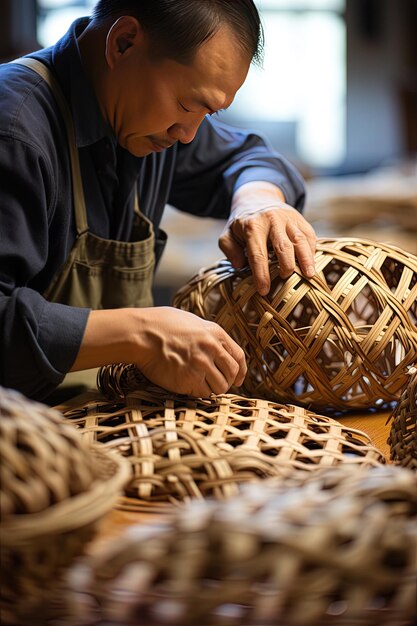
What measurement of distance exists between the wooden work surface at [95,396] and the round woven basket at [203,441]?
0.02 meters

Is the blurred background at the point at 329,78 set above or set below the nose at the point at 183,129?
below

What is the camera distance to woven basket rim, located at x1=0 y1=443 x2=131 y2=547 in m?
0.52

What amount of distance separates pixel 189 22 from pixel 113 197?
0.35 m

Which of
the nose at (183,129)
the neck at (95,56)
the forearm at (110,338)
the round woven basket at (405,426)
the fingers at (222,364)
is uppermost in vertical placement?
the neck at (95,56)

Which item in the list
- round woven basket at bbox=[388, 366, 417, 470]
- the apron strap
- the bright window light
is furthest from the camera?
the bright window light

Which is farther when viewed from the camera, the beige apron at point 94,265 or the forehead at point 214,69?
the beige apron at point 94,265

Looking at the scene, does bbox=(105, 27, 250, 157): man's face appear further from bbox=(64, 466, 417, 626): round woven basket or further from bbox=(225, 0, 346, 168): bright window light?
bbox=(225, 0, 346, 168): bright window light

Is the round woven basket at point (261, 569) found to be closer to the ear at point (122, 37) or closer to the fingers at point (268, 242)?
the fingers at point (268, 242)

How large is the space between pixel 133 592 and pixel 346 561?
0.14m

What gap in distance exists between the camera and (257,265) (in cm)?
112

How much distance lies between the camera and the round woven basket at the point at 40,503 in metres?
0.53

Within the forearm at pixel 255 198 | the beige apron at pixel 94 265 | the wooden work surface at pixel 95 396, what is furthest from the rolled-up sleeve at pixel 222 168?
the wooden work surface at pixel 95 396

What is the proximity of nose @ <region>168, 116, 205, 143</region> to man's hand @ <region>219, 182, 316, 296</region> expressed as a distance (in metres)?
0.14

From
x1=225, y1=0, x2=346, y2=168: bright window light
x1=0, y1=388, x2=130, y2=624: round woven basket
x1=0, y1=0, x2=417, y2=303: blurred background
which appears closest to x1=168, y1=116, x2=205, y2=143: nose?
x1=0, y1=388, x2=130, y2=624: round woven basket
